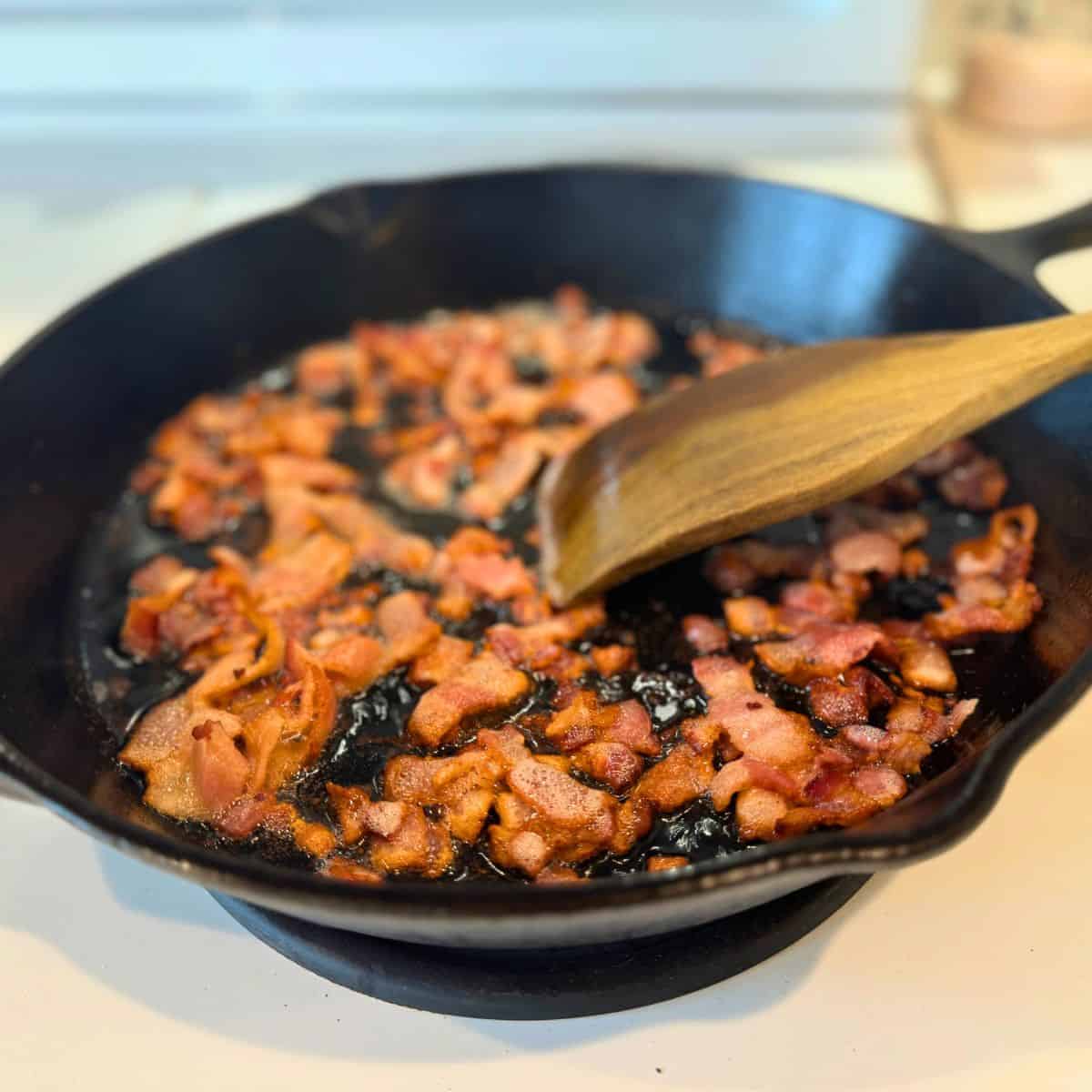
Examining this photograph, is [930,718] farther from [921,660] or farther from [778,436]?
[778,436]

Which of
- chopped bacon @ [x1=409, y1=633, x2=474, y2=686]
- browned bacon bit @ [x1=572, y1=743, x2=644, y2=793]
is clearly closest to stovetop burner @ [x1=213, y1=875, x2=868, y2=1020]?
browned bacon bit @ [x1=572, y1=743, x2=644, y2=793]

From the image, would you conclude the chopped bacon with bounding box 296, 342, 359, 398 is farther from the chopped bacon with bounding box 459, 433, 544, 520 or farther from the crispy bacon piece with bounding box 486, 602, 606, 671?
the crispy bacon piece with bounding box 486, 602, 606, 671

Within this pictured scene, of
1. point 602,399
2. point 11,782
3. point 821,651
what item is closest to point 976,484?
point 821,651

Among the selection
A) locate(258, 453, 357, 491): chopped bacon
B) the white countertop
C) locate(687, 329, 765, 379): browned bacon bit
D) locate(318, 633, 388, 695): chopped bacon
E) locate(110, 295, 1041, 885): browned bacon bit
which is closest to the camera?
the white countertop

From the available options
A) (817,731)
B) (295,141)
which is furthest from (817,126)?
(817,731)

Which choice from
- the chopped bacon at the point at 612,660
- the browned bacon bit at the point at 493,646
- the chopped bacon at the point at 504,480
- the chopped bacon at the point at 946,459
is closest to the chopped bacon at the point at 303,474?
the browned bacon bit at the point at 493,646

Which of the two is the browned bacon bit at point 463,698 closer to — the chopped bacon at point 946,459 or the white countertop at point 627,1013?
the white countertop at point 627,1013

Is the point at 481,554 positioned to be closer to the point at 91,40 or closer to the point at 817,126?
the point at 817,126
